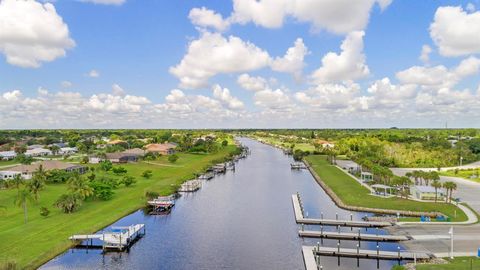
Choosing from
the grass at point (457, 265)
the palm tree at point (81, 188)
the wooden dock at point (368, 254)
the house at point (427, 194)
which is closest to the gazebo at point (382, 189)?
the house at point (427, 194)

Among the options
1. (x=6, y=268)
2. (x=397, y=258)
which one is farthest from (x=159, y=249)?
(x=397, y=258)

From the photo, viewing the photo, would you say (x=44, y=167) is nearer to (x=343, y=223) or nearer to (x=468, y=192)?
(x=343, y=223)

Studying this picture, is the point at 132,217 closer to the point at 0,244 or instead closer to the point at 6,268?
the point at 0,244

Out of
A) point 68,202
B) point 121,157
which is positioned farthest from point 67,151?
point 68,202

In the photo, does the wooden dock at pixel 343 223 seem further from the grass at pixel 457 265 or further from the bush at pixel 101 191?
the bush at pixel 101 191

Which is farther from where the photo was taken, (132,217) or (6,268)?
(132,217)
